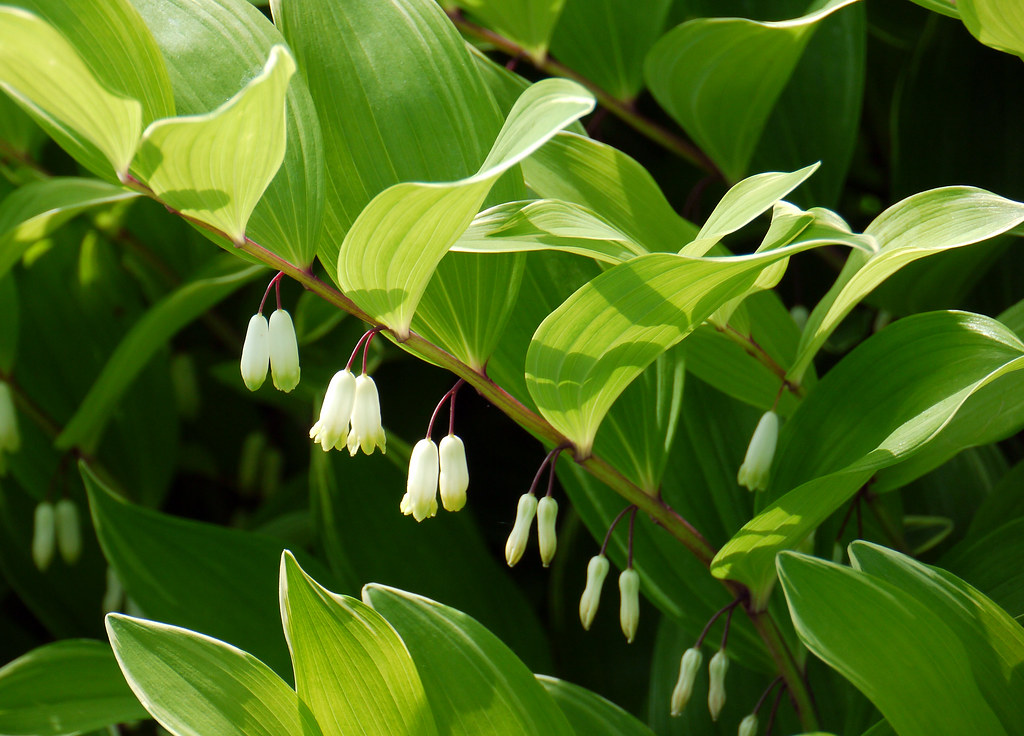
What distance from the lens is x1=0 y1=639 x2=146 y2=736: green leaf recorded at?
1.09 meters

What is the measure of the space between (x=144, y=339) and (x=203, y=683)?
1.91 feet

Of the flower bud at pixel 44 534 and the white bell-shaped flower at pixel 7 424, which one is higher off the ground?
the white bell-shaped flower at pixel 7 424

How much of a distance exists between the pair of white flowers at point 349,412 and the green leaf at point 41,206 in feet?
1.81

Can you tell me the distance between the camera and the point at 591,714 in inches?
38.9

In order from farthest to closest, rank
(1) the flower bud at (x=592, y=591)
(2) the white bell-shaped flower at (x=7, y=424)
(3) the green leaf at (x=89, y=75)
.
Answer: (2) the white bell-shaped flower at (x=7, y=424)
(1) the flower bud at (x=592, y=591)
(3) the green leaf at (x=89, y=75)

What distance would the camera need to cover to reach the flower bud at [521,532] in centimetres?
84

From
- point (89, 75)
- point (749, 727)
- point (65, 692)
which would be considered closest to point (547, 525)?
point (749, 727)

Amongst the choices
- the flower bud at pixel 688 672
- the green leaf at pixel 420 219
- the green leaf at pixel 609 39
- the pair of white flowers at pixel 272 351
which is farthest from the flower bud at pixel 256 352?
the green leaf at pixel 609 39

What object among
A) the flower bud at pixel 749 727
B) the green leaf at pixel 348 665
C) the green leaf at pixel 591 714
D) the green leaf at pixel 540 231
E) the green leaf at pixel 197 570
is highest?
the green leaf at pixel 540 231

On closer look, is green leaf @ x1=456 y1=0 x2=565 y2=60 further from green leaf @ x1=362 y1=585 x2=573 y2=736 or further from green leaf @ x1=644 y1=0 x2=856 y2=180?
green leaf @ x1=362 y1=585 x2=573 y2=736

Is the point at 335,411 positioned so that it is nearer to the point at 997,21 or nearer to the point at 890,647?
the point at 890,647

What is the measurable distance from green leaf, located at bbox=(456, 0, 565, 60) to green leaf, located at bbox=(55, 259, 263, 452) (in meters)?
0.47

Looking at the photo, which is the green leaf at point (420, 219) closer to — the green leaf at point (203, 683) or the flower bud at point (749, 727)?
the green leaf at point (203, 683)

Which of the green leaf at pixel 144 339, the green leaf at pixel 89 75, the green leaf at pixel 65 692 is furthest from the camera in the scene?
the green leaf at pixel 144 339
